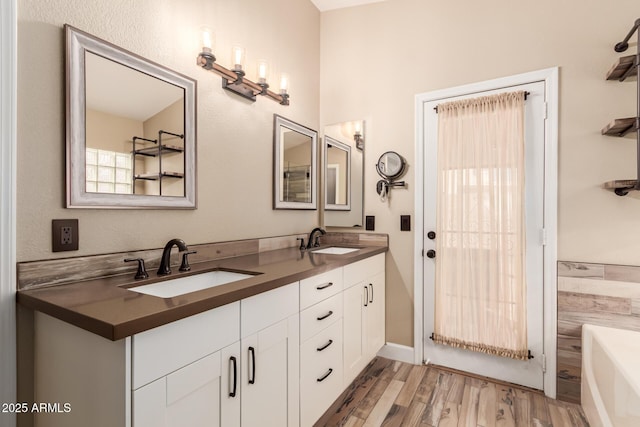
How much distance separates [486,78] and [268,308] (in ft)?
7.23

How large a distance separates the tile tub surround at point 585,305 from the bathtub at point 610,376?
0.22ft

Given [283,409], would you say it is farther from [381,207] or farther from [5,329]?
[381,207]

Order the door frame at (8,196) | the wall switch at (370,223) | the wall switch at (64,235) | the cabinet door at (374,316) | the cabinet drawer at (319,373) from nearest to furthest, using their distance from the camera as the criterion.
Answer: the door frame at (8,196), the wall switch at (64,235), the cabinet drawer at (319,373), the cabinet door at (374,316), the wall switch at (370,223)

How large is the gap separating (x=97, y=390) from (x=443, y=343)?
2.22 m

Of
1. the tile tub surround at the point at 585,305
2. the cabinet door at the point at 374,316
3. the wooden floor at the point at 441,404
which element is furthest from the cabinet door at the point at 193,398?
the tile tub surround at the point at 585,305

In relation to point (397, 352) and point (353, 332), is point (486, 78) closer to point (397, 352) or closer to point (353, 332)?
point (353, 332)

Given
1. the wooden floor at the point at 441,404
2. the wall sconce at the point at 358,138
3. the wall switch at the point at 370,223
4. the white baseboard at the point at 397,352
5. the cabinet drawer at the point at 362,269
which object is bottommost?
the wooden floor at the point at 441,404

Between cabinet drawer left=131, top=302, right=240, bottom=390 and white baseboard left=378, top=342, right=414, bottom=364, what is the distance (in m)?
1.80

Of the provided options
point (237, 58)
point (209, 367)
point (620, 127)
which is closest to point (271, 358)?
point (209, 367)

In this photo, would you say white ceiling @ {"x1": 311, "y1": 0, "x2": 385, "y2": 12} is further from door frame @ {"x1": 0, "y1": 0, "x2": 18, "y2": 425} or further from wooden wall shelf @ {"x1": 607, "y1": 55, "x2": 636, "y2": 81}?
door frame @ {"x1": 0, "y1": 0, "x2": 18, "y2": 425}

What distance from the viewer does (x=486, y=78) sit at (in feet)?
7.50

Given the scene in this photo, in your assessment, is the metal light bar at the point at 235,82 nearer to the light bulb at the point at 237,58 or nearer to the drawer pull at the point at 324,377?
the light bulb at the point at 237,58

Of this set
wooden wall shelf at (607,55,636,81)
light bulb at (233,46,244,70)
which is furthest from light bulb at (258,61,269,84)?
wooden wall shelf at (607,55,636,81)

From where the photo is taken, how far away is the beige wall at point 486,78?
193cm
